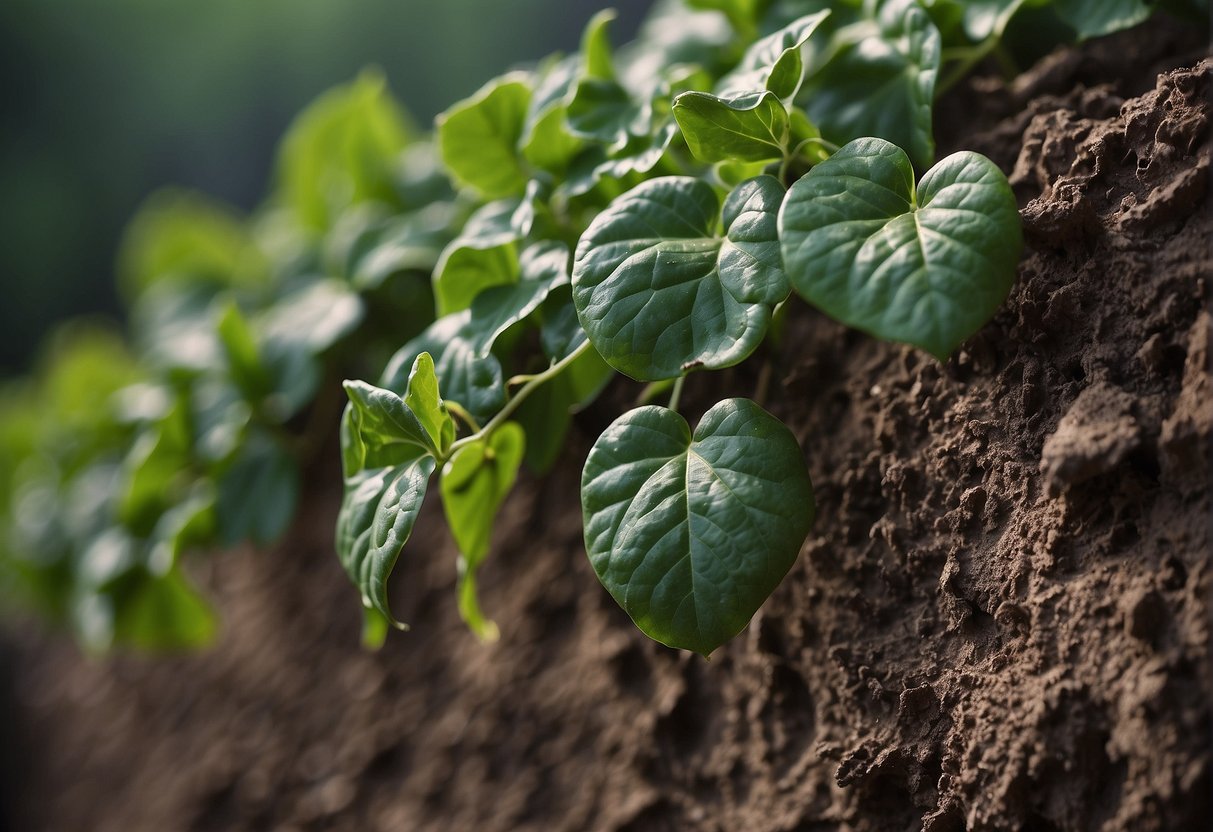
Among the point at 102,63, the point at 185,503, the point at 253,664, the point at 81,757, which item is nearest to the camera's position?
the point at 185,503

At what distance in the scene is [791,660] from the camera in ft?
2.43

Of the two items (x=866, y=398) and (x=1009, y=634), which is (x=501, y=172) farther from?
(x=1009, y=634)

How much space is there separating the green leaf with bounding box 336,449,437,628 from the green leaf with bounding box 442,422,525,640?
0.09m

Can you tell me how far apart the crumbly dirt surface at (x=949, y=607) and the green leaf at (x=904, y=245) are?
4.5 inches

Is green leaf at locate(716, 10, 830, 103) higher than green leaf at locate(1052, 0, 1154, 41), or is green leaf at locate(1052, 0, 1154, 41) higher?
green leaf at locate(716, 10, 830, 103)

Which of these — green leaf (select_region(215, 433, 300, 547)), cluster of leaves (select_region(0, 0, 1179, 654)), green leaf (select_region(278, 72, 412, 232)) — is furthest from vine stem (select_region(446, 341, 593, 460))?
green leaf (select_region(278, 72, 412, 232))

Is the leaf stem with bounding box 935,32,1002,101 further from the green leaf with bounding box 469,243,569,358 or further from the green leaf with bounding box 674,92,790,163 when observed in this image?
the green leaf with bounding box 469,243,569,358

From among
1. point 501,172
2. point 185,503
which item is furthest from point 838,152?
point 185,503

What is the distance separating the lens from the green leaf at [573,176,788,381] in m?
0.59

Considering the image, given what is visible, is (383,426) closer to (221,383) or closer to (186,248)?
(221,383)

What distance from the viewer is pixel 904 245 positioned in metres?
0.53

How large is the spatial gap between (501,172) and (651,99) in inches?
6.6

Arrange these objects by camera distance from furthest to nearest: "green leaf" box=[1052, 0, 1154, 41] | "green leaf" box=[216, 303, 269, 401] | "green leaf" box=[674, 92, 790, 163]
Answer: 1. "green leaf" box=[216, 303, 269, 401]
2. "green leaf" box=[1052, 0, 1154, 41]
3. "green leaf" box=[674, 92, 790, 163]

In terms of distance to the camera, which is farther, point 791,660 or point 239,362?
point 239,362
